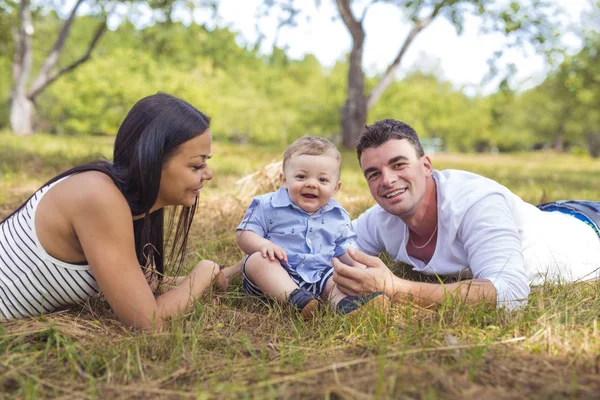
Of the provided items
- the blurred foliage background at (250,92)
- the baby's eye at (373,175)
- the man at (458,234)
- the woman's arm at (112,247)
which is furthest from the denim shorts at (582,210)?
the blurred foliage background at (250,92)

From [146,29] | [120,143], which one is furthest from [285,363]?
[146,29]

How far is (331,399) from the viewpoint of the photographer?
1.69 metres

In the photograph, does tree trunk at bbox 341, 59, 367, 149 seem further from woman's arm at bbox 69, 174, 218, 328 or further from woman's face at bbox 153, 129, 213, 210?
woman's arm at bbox 69, 174, 218, 328

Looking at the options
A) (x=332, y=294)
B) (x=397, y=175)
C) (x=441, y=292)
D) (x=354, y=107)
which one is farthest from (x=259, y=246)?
(x=354, y=107)

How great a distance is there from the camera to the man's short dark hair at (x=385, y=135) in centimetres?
309

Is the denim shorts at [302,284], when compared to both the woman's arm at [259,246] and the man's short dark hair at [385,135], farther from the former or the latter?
the man's short dark hair at [385,135]

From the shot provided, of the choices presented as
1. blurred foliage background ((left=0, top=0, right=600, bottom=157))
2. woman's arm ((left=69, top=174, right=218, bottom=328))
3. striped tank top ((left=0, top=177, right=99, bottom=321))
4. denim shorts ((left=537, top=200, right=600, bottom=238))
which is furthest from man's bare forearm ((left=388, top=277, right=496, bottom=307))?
blurred foliage background ((left=0, top=0, right=600, bottom=157))

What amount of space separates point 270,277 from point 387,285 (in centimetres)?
66

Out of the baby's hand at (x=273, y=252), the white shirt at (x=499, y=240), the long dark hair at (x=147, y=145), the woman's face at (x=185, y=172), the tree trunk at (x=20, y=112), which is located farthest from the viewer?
the tree trunk at (x=20, y=112)

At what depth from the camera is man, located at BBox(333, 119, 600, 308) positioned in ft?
8.66

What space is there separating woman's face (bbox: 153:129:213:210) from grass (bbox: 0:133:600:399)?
0.60 meters

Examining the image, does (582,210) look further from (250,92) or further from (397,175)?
(250,92)

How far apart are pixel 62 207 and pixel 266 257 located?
1.09m

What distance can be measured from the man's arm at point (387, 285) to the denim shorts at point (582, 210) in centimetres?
139
